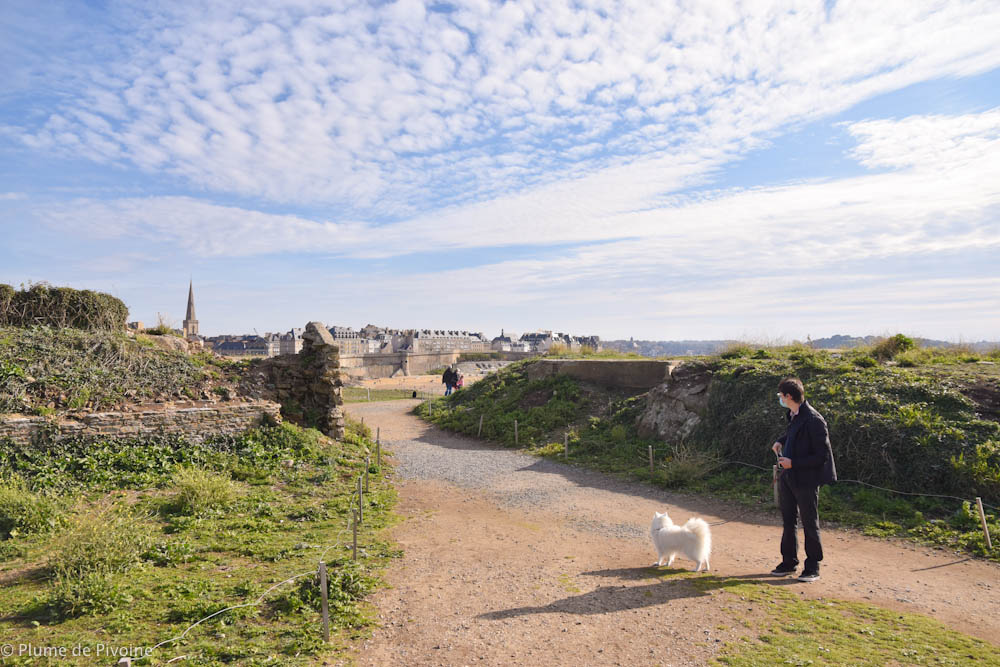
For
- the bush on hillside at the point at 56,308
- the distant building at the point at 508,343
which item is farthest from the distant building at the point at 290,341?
the bush on hillside at the point at 56,308

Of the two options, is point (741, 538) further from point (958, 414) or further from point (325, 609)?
point (325, 609)

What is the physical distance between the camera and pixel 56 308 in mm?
13031

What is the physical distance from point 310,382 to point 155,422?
414 centimetres

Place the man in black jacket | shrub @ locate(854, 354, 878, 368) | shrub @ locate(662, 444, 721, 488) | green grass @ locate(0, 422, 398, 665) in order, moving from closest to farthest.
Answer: green grass @ locate(0, 422, 398, 665) → the man in black jacket → shrub @ locate(662, 444, 721, 488) → shrub @ locate(854, 354, 878, 368)

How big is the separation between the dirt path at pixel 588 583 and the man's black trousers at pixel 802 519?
0.30m

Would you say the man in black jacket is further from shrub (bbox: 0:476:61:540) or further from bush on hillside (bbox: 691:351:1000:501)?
shrub (bbox: 0:476:61:540)

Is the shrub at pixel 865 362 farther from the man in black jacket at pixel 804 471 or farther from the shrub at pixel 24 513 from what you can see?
the shrub at pixel 24 513

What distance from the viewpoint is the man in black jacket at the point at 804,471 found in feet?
19.2

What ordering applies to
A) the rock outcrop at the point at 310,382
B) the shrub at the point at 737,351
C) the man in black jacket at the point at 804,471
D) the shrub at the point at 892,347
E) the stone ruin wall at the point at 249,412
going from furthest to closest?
the shrub at the point at 737,351 → the rock outcrop at the point at 310,382 → the shrub at the point at 892,347 → the stone ruin wall at the point at 249,412 → the man in black jacket at the point at 804,471

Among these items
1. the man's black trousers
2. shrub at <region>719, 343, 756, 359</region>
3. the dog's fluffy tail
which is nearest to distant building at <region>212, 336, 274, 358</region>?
shrub at <region>719, 343, 756, 359</region>

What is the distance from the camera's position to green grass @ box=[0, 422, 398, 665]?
452 centimetres

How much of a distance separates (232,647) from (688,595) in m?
4.27

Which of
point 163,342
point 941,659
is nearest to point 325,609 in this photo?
point 941,659

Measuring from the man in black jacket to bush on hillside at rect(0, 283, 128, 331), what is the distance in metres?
14.1
